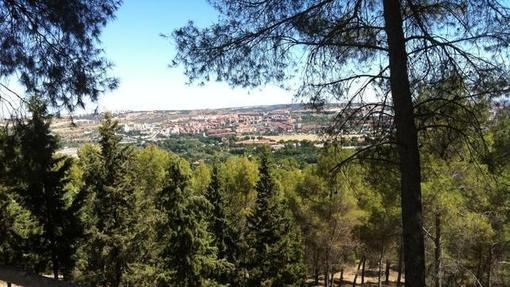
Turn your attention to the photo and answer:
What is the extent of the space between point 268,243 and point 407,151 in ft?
53.7

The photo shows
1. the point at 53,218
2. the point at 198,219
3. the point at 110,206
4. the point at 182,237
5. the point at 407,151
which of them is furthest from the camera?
the point at 198,219

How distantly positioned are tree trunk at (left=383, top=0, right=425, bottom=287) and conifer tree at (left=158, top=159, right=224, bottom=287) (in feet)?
42.5

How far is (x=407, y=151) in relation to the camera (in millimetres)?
5773

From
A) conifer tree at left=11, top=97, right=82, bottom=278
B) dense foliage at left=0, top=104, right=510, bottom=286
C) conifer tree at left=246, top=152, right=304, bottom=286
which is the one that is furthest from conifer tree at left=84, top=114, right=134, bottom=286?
conifer tree at left=246, top=152, right=304, bottom=286

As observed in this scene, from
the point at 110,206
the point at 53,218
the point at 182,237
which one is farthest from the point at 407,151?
the point at 53,218

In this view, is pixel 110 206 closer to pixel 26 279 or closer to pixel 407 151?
pixel 26 279

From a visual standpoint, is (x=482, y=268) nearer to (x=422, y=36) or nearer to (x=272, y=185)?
(x=272, y=185)

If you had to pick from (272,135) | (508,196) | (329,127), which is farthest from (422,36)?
(272,135)

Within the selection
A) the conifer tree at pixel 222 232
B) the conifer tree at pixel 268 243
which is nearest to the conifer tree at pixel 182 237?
the conifer tree at pixel 268 243

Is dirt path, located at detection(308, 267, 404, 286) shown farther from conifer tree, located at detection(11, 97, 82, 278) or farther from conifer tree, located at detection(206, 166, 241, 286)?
conifer tree, located at detection(11, 97, 82, 278)

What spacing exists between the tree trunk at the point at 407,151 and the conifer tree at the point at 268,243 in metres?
15.6

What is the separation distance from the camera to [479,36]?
234 inches

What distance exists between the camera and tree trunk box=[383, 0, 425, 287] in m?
5.75

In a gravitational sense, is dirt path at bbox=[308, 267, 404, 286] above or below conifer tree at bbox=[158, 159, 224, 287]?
below
